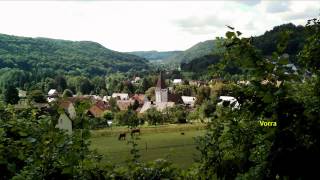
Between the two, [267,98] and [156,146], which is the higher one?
[267,98]

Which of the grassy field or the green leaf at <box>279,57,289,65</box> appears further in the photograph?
the grassy field

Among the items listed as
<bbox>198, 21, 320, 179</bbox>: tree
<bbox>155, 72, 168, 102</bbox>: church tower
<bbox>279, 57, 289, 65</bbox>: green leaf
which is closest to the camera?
<bbox>198, 21, 320, 179</bbox>: tree

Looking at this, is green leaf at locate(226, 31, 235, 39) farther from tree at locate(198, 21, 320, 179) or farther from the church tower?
the church tower

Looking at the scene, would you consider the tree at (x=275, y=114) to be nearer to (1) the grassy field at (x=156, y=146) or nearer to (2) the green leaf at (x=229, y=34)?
(2) the green leaf at (x=229, y=34)

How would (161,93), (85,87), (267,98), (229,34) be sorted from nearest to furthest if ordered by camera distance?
(267,98) → (229,34) → (161,93) → (85,87)

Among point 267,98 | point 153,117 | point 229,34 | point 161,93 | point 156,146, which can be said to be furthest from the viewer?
point 161,93

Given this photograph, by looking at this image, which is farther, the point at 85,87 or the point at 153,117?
the point at 85,87

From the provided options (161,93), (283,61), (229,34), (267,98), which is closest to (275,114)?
(267,98)

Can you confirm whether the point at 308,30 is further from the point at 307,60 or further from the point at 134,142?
the point at 134,142

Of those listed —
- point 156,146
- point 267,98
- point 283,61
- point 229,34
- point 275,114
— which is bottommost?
point 156,146

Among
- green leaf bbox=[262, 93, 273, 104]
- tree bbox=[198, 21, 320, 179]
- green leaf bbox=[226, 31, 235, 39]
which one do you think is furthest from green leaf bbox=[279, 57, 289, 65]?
green leaf bbox=[226, 31, 235, 39]

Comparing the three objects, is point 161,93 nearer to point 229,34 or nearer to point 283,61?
point 229,34

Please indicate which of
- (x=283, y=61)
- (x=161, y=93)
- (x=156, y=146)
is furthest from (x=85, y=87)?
(x=283, y=61)

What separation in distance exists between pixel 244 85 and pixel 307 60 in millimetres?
830
